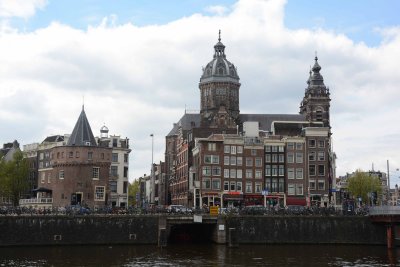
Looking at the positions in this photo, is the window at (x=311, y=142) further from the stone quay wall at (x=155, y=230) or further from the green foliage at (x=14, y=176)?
the green foliage at (x=14, y=176)

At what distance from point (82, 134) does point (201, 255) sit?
1649 inches

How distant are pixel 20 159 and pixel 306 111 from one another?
224ft

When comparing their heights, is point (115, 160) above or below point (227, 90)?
below

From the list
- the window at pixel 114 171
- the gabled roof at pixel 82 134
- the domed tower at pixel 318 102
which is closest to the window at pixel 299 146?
the domed tower at pixel 318 102

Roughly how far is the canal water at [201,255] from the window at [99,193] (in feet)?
75.2

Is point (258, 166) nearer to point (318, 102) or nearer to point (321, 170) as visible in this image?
point (321, 170)

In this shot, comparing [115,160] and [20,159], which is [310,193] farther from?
[20,159]

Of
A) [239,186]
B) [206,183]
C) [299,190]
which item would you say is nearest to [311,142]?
[299,190]

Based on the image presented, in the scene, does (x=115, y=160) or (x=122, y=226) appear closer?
(x=122, y=226)

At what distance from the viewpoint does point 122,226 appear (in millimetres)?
82625

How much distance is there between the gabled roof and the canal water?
1075 inches

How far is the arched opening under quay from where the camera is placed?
90287 mm

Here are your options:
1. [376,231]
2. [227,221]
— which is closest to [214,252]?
[227,221]

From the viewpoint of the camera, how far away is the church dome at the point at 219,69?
474 ft
